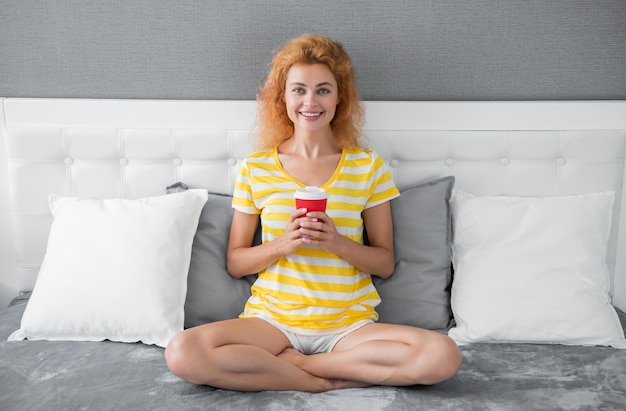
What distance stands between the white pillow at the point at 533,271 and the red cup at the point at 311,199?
595mm

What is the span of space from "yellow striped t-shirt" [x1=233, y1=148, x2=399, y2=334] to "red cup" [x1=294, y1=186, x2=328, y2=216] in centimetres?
20

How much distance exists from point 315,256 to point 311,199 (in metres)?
0.28

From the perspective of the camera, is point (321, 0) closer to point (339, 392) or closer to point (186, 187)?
point (186, 187)

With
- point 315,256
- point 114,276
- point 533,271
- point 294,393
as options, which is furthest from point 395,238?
point 114,276

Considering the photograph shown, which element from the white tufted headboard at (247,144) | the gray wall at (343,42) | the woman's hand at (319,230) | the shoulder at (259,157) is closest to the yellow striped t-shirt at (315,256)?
Result: the shoulder at (259,157)

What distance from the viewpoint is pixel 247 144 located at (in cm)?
212

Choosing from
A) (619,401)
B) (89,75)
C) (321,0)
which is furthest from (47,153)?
(619,401)

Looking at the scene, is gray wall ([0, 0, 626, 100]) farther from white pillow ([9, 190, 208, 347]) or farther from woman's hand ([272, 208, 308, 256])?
woman's hand ([272, 208, 308, 256])

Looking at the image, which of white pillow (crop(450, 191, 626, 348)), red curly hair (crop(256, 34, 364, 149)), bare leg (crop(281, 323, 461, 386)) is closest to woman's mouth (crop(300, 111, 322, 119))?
red curly hair (crop(256, 34, 364, 149))

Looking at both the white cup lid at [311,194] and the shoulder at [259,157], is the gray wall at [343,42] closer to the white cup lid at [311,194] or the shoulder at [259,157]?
the shoulder at [259,157]

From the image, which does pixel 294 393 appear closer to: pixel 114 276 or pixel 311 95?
pixel 114 276

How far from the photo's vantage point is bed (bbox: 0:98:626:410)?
159cm

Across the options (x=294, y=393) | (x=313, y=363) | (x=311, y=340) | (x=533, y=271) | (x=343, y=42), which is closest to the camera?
(x=294, y=393)

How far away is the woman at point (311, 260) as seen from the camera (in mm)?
1564
